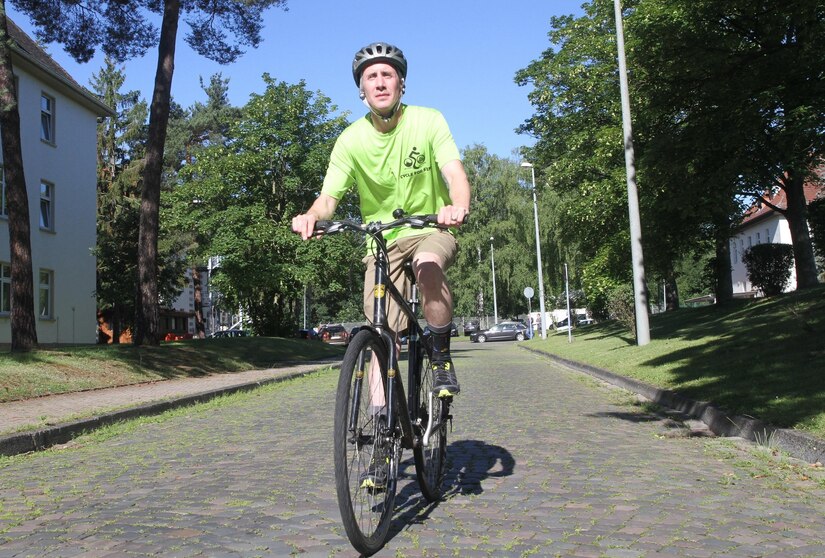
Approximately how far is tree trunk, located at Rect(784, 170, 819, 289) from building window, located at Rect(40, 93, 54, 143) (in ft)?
81.5

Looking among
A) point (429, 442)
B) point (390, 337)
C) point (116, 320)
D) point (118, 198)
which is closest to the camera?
point (390, 337)

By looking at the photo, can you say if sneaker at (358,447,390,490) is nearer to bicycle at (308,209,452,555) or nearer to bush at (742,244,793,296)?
bicycle at (308,209,452,555)

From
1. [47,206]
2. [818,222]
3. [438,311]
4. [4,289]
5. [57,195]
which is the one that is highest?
[57,195]

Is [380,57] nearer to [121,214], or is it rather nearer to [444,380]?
[444,380]

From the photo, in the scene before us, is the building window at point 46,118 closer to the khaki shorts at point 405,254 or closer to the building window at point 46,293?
the building window at point 46,293

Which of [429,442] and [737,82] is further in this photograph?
[737,82]

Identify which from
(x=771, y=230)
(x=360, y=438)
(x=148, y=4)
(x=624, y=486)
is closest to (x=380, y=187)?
(x=360, y=438)

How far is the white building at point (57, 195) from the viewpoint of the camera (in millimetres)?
27016

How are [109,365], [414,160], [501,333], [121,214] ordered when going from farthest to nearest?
[501,333], [121,214], [109,365], [414,160]

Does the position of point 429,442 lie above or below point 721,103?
below

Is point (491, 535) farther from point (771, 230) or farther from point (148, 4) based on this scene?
point (771, 230)

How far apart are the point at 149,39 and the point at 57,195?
35.8 feet

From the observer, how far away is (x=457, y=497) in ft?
16.2

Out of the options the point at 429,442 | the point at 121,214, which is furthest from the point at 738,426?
the point at 121,214
